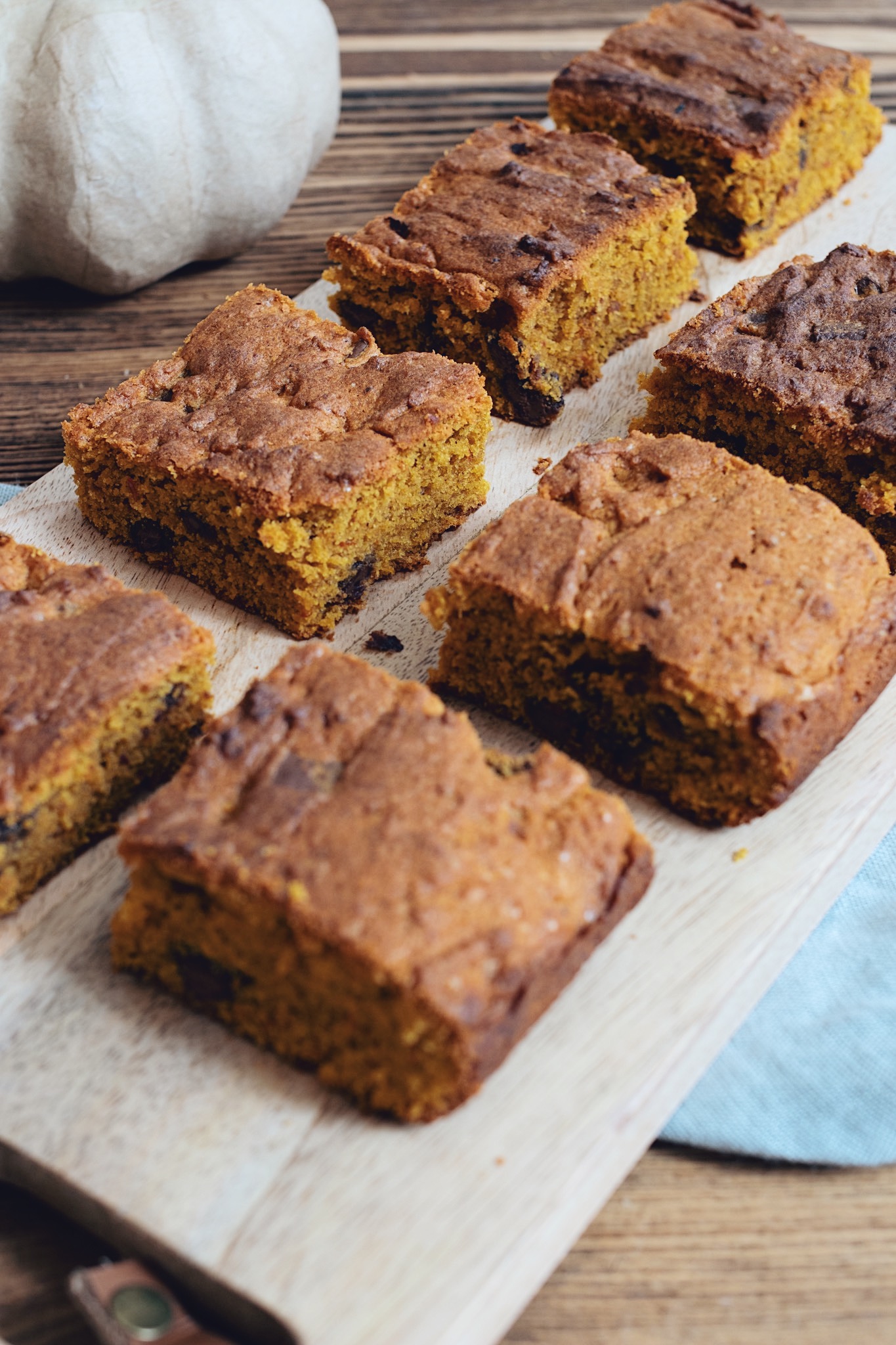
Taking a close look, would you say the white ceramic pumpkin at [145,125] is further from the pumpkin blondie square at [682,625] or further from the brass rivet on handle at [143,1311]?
the brass rivet on handle at [143,1311]

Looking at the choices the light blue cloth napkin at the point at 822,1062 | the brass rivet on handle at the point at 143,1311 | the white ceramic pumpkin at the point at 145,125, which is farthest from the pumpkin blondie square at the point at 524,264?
the brass rivet on handle at the point at 143,1311

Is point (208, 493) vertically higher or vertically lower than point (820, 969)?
higher

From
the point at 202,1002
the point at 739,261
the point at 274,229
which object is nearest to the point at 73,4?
the point at 274,229

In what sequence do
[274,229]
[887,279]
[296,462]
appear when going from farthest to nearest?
[274,229], [887,279], [296,462]

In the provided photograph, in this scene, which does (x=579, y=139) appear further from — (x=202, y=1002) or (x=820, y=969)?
(x=202, y=1002)

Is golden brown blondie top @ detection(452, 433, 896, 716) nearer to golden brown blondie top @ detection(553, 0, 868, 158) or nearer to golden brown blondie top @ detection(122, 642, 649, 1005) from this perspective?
golden brown blondie top @ detection(122, 642, 649, 1005)
